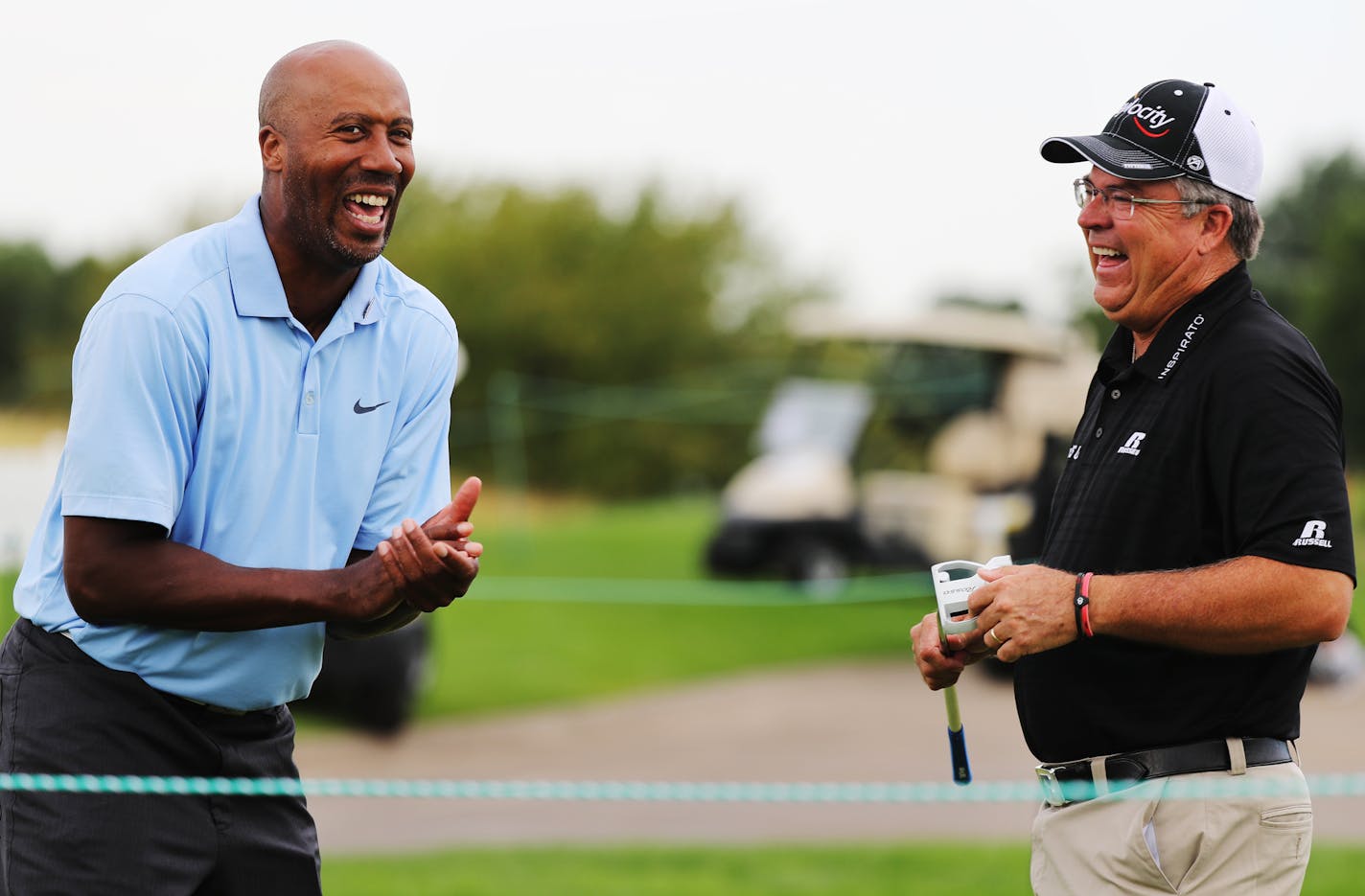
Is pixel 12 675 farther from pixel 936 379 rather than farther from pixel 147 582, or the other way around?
pixel 936 379

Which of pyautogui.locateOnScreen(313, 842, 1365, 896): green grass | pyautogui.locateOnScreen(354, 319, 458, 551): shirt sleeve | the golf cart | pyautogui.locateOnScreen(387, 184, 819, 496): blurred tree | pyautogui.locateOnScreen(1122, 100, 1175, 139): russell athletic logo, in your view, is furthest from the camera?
pyautogui.locateOnScreen(387, 184, 819, 496): blurred tree

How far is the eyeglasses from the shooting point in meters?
3.28

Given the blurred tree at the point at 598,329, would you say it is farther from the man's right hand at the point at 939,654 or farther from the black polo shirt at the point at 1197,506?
the black polo shirt at the point at 1197,506

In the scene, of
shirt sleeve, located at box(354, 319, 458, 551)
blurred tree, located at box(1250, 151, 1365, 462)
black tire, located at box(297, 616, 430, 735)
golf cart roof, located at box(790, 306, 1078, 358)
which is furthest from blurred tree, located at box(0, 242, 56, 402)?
shirt sleeve, located at box(354, 319, 458, 551)

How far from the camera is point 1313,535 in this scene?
115 inches

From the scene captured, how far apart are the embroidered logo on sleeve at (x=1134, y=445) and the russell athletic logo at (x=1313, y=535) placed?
14.8 inches

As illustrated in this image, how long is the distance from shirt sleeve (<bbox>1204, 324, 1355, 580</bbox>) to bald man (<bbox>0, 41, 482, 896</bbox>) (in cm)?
147

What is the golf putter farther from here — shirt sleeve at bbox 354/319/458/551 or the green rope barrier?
shirt sleeve at bbox 354/319/458/551

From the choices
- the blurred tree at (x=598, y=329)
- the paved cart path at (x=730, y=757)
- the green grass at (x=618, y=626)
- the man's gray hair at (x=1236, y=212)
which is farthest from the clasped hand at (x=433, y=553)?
the blurred tree at (x=598, y=329)

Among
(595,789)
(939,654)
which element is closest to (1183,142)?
(939,654)

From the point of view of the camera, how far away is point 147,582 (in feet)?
10.2

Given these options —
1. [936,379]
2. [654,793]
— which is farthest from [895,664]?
[654,793]

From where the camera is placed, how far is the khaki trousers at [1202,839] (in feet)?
10.3

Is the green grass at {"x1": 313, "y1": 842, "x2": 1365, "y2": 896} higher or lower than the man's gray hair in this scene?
lower
